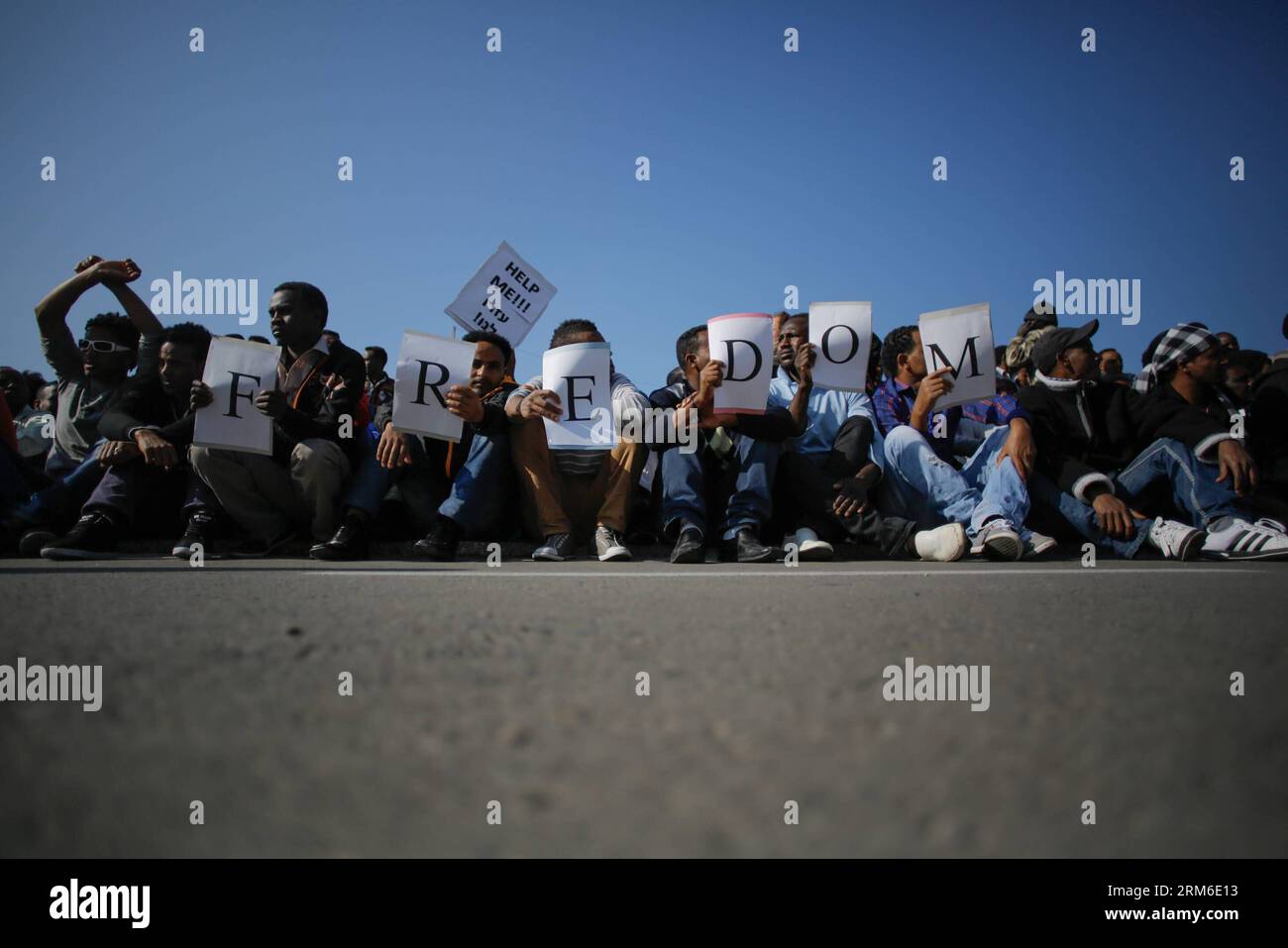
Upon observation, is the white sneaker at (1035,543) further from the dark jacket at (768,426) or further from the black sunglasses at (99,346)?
the black sunglasses at (99,346)

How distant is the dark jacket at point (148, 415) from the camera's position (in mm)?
5016

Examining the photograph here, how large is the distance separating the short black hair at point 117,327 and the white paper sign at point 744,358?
428 centimetres

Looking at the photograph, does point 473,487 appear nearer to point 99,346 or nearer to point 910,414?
point 910,414

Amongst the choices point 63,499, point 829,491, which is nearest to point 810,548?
point 829,491

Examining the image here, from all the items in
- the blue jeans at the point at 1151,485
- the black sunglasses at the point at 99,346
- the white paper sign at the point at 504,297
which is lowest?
the blue jeans at the point at 1151,485

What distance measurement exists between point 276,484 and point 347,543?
0.72 m

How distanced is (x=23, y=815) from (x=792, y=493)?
4504mm

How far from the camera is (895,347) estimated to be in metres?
5.65

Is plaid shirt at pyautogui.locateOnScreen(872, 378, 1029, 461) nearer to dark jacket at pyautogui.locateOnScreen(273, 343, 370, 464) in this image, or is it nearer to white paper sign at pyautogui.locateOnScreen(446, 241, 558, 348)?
white paper sign at pyautogui.locateOnScreen(446, 241, 558, 348)

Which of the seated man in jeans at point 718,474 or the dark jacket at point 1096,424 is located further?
the dark jacket at point 1096,424

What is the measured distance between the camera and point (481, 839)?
33.0 inches

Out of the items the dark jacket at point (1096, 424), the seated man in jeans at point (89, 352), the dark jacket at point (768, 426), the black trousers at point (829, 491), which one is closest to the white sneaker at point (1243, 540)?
the dark jacket at point (1096, 424)

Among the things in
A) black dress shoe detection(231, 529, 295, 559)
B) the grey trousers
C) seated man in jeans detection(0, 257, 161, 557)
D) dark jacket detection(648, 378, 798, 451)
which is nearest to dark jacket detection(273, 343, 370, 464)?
the grey trousers

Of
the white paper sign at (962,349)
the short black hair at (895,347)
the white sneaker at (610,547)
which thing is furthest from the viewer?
the short black hair at (895,347)
